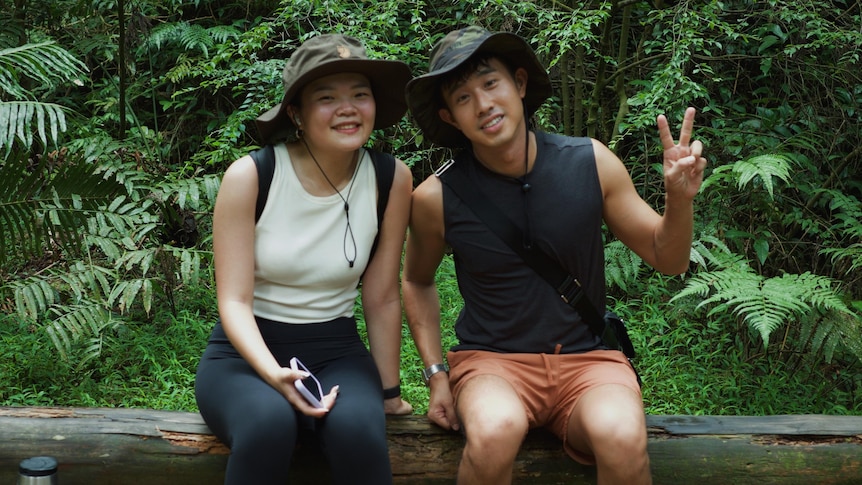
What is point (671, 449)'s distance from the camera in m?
3.19

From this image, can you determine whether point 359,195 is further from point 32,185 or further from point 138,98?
point 138,98

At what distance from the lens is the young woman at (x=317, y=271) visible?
108 inches

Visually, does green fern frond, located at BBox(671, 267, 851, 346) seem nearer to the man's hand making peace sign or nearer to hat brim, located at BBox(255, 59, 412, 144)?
the man's hand making peace sign

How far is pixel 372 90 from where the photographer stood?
125 inches

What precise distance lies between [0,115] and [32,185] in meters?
0.38

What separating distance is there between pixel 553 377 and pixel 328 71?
4.09ft

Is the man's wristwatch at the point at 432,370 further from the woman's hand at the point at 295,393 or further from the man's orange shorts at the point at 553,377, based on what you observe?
the woman's hand at the point at 295,393

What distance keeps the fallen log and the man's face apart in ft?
3.35

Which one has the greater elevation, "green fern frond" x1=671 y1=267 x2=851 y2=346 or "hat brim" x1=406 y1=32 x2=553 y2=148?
"hat brim" x1=406 y1=32 x2=553 y2=148

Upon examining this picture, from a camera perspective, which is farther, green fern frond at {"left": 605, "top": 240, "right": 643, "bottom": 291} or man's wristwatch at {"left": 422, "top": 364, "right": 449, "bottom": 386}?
green fern frond at {"left": 605, "top": 240, "right": 643, "bottom": 291}

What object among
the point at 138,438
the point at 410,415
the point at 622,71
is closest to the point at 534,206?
the point at 410,415

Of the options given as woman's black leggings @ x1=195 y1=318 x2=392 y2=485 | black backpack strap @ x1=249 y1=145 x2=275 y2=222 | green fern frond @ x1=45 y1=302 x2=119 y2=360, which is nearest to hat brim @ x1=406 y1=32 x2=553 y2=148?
black backpack strap @ x1=249 y1=145 x2=275 y2=222

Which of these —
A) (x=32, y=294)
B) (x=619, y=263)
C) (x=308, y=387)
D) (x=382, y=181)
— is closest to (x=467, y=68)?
(x=382, y=181)

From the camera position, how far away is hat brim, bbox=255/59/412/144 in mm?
2924
